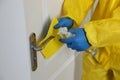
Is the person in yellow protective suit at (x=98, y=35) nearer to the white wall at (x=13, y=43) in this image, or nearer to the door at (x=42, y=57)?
the door at (x=42, y=57)

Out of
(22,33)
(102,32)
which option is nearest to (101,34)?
(102,32)

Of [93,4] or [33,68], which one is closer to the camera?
[33,68]

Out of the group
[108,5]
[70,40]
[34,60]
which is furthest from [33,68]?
[108,5]

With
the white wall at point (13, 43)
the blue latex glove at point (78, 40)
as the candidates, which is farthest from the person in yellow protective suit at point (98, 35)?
the white wall at point (13, 43)

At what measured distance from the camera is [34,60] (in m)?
0.71

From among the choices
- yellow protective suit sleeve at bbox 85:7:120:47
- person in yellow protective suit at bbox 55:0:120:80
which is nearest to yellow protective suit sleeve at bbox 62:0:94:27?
person in yellow protective suit at bbox 55:0:120:80

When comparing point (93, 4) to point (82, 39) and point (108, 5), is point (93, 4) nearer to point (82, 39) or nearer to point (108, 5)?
point (108, 5)

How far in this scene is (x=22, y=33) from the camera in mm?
627

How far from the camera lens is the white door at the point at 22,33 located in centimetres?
60

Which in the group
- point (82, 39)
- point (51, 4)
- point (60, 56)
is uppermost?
point (51, 4)

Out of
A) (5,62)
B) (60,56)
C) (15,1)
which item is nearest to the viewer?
(15,1)

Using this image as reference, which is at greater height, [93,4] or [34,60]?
[93,4]

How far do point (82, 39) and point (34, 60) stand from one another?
17cm

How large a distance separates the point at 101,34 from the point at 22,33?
285 millimetres
